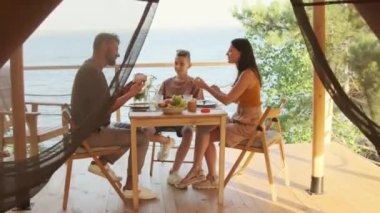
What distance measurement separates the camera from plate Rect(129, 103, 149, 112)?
380 cm

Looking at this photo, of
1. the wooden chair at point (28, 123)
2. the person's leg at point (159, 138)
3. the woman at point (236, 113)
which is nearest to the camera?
the wooden chair at point (28, 123)

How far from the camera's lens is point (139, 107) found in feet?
12.6

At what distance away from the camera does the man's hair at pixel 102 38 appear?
1854 mm

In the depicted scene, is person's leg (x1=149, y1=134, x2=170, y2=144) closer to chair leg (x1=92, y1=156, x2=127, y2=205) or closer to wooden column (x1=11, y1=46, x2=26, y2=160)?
chair leg (x1=92, y1=156, x2=127, y2=205)

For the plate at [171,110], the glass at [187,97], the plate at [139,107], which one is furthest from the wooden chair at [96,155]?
the glass at [187,97]

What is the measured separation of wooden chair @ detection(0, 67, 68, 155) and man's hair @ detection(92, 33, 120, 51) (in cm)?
29

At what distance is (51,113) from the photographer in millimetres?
1961

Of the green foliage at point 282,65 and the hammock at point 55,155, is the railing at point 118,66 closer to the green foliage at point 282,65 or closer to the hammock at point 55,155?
the hammock at point 55,155

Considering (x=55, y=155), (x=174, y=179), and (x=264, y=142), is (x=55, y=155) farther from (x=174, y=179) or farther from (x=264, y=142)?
(x=174, y=179)

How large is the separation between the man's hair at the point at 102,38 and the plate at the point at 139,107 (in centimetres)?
194

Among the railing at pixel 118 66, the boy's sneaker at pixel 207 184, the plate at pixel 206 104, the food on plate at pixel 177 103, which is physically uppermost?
the railing at pixel 118 66

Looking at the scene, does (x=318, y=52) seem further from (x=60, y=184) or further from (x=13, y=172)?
(x=60, y=184)

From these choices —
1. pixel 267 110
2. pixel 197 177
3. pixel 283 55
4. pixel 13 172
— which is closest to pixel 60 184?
pixel 197 177

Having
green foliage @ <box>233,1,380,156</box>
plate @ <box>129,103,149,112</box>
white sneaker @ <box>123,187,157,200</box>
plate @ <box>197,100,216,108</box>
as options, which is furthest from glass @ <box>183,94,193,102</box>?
green foliage @ <box>233,1,380,156</box>
